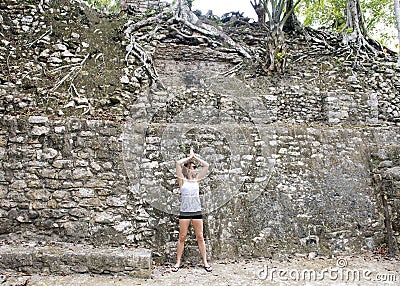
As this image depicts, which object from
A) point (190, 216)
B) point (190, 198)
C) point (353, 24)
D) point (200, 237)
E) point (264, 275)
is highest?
point (353, 24)

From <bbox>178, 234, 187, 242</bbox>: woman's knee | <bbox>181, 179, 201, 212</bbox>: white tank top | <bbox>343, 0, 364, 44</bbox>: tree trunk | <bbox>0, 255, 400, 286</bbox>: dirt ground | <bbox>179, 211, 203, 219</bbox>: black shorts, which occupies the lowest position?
<bbox>0, 255, 400, 286</bbox>: dirt ground

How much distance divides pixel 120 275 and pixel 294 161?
2659 millimetres

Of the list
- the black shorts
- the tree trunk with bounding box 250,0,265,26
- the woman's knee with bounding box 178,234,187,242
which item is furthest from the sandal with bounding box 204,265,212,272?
the tree trunk with bounding box 250,0,265,26

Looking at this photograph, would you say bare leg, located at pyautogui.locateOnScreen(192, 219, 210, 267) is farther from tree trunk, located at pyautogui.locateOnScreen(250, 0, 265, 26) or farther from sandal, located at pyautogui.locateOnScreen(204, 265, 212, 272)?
tree trunk, located at pyautogui.locateOnScreen(250, 0, 265, 26)

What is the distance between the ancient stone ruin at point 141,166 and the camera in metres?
4.03

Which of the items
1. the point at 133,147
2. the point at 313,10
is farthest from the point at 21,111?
the point at 313,10

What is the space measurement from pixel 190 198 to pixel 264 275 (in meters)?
1.18

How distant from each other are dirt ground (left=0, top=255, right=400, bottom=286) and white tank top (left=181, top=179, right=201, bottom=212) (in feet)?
2.29

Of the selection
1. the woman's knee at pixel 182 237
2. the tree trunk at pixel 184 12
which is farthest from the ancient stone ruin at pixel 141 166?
the tree trunk at pixel 184 12

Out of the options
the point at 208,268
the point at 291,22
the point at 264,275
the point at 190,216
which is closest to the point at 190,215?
the point at 190,216

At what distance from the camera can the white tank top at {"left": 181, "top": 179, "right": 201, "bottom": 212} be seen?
3.99 m

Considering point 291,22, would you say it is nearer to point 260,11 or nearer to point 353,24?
point 260,11

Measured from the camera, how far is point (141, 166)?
436 cm

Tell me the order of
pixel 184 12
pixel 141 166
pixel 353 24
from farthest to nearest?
pixel 353 24
pixel 184 12
pixel 141 166
